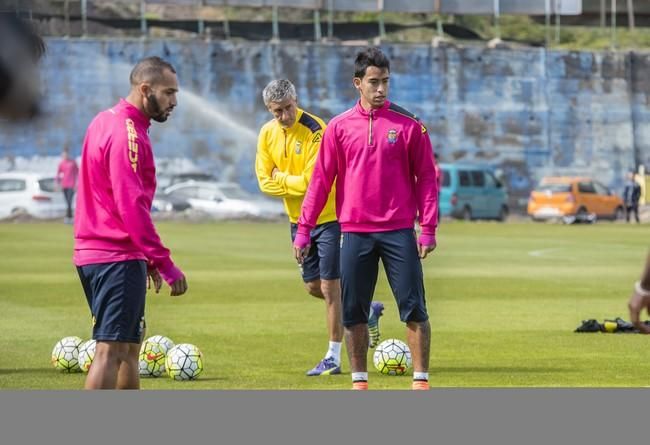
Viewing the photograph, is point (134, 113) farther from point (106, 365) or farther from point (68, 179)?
point (68, 179)

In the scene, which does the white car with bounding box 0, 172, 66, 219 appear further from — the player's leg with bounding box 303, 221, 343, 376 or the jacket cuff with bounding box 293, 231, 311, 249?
the jacket cuff with bounding box 293, 231, 311, 249

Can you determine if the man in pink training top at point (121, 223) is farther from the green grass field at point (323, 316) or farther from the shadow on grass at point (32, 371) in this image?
the shadow on grass at point (32, 371)

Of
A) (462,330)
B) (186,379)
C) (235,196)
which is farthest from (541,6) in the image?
(186,379)

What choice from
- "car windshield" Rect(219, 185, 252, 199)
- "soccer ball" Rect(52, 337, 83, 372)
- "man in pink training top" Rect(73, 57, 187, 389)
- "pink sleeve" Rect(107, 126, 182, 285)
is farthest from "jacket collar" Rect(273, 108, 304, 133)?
"car windshield" Rect(219, 185, 252, 199)

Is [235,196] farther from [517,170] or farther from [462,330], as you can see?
[462,330]

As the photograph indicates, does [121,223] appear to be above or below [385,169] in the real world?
below

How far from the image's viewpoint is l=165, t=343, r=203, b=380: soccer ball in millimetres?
11672

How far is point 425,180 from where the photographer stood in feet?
33.6

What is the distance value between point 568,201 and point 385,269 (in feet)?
143

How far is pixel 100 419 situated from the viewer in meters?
6.32

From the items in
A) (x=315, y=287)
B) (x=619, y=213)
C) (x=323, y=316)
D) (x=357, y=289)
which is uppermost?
(x=357, y=289)

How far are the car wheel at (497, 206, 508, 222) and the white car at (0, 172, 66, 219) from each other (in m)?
15.7

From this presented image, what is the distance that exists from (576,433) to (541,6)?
190 ft

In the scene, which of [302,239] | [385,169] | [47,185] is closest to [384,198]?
[385,169]
